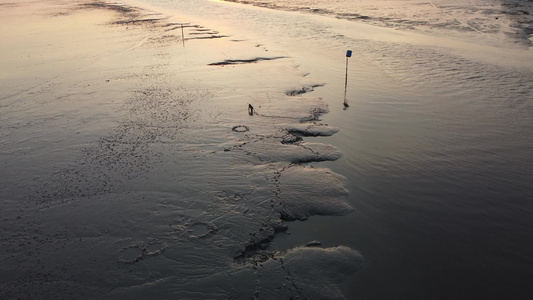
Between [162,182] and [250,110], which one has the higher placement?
[250,110]

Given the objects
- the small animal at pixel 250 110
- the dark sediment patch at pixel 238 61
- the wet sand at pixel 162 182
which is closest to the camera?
the wet sand at pixel 162 182

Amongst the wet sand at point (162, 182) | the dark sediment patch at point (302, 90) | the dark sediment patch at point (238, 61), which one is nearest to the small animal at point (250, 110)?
the wet sand at point (162, 182)

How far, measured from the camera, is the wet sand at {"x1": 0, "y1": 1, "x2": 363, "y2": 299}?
4.19m

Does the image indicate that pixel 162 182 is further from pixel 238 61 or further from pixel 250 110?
pixel 238 61

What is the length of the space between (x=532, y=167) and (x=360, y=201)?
3.35 metres

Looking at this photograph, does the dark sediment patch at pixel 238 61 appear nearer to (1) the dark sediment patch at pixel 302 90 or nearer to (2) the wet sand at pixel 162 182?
(2) the wet sand at pixel 162 182

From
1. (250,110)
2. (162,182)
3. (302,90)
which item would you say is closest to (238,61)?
(302,90)

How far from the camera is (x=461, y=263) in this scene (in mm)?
4414

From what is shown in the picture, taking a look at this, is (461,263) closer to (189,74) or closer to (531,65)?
(189,74)

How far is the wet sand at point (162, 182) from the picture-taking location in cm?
419

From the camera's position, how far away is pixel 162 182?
19.5ft

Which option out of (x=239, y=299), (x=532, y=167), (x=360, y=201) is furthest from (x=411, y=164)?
(x=239, y=299)

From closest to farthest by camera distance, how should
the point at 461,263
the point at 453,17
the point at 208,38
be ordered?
the point at 461,263 < the point at 208,38 < the point at 453,17

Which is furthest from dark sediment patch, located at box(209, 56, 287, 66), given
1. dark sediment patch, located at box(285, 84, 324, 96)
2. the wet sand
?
dark sediment patch, located at box(285, 84, 324, 96)
